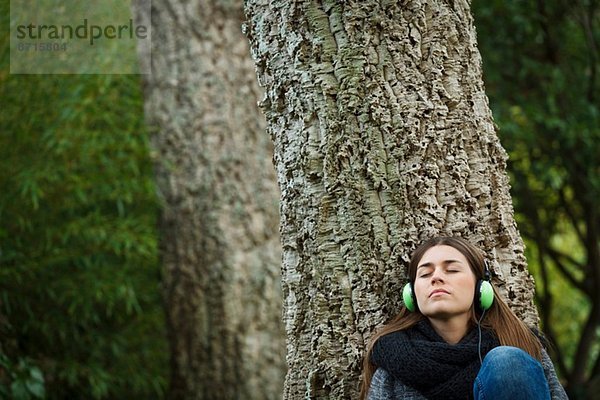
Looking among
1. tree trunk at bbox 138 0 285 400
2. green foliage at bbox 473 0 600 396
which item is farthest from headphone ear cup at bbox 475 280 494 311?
green foliage at bbox 473 0 600 396

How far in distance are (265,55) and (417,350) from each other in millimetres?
999

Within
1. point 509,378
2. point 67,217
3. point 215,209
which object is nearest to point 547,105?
point 215,209

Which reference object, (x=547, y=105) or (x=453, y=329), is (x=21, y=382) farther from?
(x=547, y=105)

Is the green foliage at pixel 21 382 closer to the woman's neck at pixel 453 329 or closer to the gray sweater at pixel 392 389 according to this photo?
the gray sweater at pixel 392 389

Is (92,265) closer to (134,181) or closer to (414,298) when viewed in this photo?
(134,181)

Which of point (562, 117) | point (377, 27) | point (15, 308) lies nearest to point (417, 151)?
point (377, 27)

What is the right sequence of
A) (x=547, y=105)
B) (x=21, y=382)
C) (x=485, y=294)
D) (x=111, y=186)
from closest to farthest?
(x=485, y=294) → (x=21, y=382) → (x=111, y=186) → (x=547, y=105)

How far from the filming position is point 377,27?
2340mm

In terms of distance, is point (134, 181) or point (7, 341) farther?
point (134, 181)

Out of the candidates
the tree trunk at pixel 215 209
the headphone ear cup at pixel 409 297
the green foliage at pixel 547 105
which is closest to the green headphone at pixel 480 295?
the headphone ear cup at pixel 409 297

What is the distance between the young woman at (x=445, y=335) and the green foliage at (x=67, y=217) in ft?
7.38

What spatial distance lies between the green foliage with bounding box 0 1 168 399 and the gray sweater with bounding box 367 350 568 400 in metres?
2.24

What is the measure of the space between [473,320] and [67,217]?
281 centimetres

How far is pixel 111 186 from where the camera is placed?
14.4 ft
